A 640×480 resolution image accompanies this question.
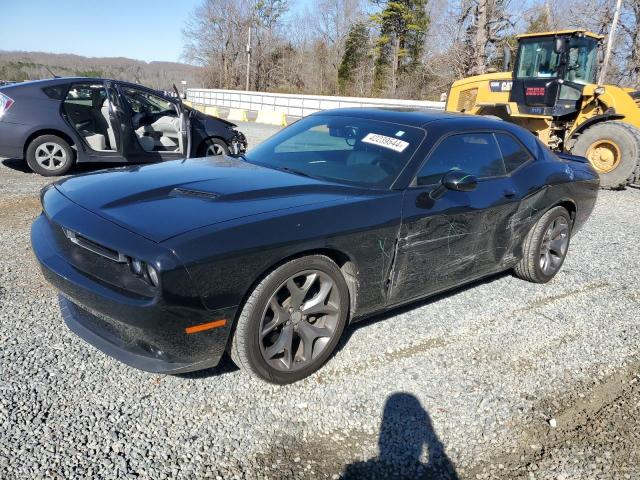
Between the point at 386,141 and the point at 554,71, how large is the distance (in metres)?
7.84

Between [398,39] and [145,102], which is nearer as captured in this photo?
[145,102]

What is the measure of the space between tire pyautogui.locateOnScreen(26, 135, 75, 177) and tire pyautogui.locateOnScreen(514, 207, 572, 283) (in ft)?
21.3

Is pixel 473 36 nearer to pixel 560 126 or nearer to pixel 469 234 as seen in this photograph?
pixel 560 126

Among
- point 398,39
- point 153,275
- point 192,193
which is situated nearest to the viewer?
point 153,275

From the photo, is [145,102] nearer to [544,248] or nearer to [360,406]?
[544,248]

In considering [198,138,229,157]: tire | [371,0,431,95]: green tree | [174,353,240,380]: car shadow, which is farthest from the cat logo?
[371,0,431,95]: green tree

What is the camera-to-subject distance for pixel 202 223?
239cm

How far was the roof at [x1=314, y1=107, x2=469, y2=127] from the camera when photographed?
12.0 feet

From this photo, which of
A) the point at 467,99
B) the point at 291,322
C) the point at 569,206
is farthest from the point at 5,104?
the point at 467,99

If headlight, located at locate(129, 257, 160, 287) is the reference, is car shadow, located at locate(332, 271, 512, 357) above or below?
below

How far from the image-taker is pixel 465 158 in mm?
3643

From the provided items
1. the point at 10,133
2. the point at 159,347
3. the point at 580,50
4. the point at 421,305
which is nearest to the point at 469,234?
the point at 421,305

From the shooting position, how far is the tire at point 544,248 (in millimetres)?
4289

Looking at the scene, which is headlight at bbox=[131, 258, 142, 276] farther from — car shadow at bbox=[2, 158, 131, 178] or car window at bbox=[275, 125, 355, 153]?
car shadow at bbox=[2, 158, 131, 178]
